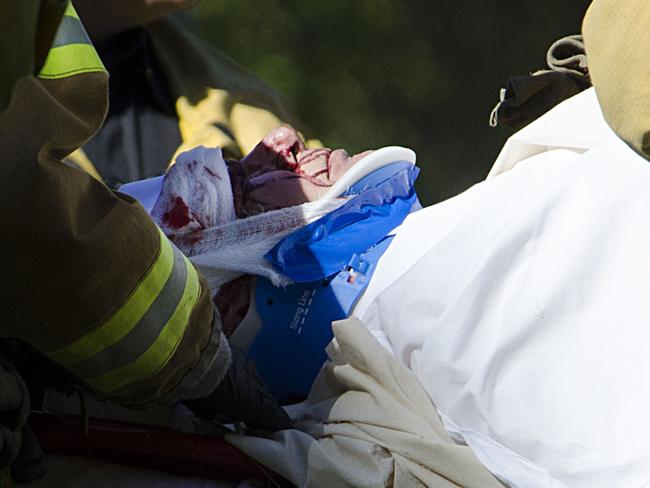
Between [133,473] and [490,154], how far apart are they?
142 centimetres

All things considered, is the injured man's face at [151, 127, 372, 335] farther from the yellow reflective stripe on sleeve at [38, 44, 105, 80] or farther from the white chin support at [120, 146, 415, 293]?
the yellow reflective stripe on sleeve at [38, 44, 105, 80]

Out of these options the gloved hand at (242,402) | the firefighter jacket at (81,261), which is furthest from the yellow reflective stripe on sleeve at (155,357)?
the gloved hand at (242,402)

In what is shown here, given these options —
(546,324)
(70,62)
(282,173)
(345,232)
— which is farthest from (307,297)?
(70,62)

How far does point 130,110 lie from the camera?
5.60ft

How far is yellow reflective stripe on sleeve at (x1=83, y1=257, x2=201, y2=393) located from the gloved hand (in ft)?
0.36

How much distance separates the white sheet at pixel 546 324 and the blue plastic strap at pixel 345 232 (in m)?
A: 0.11

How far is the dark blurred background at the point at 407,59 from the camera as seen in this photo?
219 centimetres

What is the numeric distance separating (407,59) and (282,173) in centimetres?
101

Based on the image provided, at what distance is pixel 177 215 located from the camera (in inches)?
46.1

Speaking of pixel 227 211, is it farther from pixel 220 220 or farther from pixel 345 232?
pixel 345 232

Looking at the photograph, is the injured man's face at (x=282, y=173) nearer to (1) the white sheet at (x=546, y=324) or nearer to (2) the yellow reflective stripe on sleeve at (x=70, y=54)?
(1) the white sheet at (x=546, y=324)

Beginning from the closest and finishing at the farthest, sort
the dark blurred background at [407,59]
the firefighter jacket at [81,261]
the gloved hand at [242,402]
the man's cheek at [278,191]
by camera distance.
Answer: the firefighter jacket at [81,261], the gloved hand at [242,402], the man's cheek at [278,191], the dark blurred background at [407,59]

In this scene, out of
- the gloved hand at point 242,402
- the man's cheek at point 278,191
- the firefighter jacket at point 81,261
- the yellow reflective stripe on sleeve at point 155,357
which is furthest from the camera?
the man's cheek at point 278,191

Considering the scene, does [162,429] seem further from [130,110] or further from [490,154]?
[490,154]
